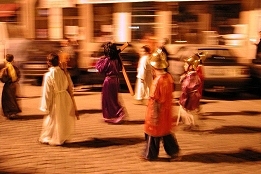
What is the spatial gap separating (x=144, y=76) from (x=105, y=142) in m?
2.97

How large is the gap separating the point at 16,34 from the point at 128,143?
1376 centimetres

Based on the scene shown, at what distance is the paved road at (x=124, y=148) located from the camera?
6.34m

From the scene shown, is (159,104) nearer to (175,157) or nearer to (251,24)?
(175,157)

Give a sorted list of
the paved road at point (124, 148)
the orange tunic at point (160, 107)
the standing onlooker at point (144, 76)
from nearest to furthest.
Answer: the orange tunic at point (160, 107), the paved road at point (124, 148), the standing onlooker at point (144, 76)

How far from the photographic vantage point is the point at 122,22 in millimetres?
18609

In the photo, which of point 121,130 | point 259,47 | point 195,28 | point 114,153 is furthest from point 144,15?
point 114,153

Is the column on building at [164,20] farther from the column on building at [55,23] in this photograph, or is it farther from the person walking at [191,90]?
the person walking at [191,90]

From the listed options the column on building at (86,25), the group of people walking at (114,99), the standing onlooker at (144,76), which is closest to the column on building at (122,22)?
the column on building at (86,25)

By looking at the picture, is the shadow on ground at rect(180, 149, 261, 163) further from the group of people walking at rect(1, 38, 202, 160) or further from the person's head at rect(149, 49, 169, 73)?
the person's head at rect(149, 49, 169, 73)

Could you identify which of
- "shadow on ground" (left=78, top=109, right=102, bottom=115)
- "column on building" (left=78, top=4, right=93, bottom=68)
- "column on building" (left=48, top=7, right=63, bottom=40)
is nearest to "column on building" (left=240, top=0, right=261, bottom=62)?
"column on building" (left=78, top=4, right=93, bottom=68)

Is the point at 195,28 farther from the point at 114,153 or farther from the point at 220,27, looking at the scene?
the point at 114,153

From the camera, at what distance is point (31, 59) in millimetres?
13562

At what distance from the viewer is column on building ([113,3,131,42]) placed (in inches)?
728

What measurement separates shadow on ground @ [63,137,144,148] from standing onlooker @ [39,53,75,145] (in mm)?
209
